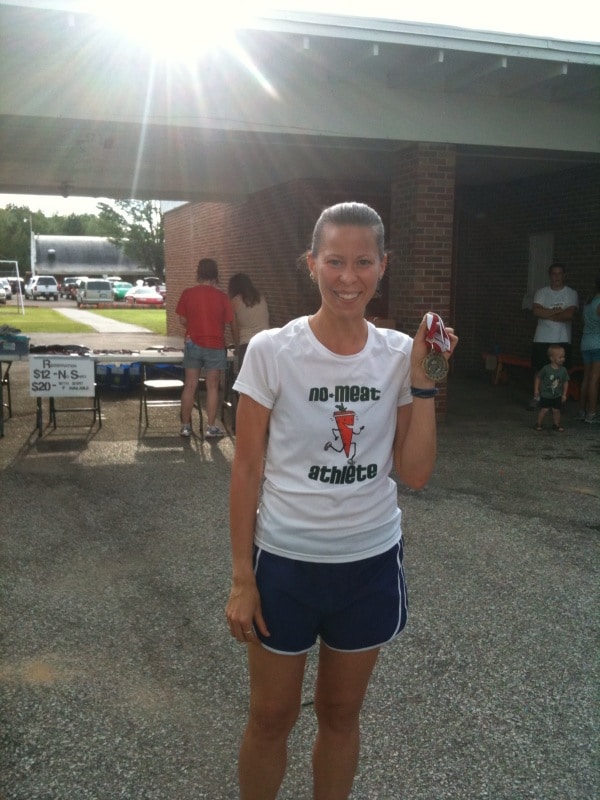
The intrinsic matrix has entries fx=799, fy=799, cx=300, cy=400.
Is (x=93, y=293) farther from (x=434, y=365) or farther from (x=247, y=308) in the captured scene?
(x=434, y=365)

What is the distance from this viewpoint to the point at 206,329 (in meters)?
8.53

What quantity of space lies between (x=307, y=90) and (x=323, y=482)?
7.21 m

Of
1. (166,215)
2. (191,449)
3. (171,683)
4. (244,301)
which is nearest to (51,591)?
(171,683)

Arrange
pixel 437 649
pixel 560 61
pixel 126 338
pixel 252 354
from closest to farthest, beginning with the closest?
1. pixel 252 354
2. pixel 437 649
3. pixel 560 61
4. pixel 126 338

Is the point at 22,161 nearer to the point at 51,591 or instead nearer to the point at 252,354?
the point at 51,591

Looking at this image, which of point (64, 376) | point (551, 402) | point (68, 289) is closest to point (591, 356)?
point (551, 402)

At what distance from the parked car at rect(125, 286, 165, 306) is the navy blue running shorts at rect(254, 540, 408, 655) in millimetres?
46675

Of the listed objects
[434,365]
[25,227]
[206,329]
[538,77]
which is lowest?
[206,329]

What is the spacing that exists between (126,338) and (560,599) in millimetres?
19267

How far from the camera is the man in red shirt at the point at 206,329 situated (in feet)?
27.9

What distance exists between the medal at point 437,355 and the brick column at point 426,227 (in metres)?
7.03

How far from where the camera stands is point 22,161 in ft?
40.6

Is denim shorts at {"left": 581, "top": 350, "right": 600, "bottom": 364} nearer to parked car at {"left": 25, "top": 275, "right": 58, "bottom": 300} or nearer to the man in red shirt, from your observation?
the man in red shirt

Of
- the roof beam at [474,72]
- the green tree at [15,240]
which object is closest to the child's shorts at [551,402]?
the roof beam at [474,72]
